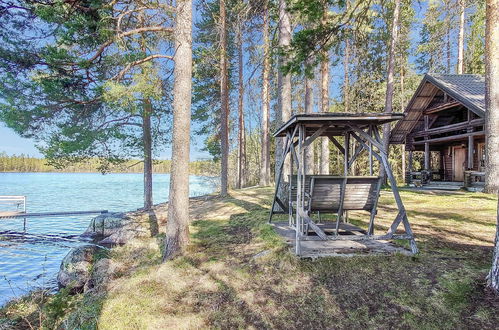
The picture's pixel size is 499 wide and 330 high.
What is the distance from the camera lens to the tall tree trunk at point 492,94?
329 inches

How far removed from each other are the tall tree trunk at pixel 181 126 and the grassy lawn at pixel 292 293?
793 millimetres

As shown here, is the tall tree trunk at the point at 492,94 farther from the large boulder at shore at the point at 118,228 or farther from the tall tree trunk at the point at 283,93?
the large boulder at shore at the point at 118,228

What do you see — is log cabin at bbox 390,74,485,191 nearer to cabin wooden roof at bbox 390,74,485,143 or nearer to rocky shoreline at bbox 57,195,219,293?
cabin wooden roof at bbox 390,74,485,143

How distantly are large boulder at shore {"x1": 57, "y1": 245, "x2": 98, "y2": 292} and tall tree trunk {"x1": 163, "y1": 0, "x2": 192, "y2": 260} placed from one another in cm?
268

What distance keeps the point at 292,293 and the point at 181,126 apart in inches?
158

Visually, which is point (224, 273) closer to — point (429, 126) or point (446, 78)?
point (446, 78)

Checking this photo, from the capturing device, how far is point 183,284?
4.32 meters

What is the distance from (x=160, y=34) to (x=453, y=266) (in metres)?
7.99

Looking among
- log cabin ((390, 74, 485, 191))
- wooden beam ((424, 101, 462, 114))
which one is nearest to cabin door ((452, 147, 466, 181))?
log cabin ((390, 74, 485, 191))

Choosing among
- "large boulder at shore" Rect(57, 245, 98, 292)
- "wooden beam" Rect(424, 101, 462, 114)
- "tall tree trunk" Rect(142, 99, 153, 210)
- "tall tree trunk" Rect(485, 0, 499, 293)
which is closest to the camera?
"large boulder at shore" Rect(57, 245, 98, 292)

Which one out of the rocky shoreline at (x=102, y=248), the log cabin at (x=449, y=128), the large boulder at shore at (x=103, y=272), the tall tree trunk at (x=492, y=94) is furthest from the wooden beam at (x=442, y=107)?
the large boulder at shore at (x=103, y=272)

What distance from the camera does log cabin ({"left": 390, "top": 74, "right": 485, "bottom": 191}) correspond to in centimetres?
1281

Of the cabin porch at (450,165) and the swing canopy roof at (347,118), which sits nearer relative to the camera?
the swing canopy roof at (347,118)

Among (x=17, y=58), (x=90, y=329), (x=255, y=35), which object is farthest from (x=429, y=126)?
(x=17, y=58)
